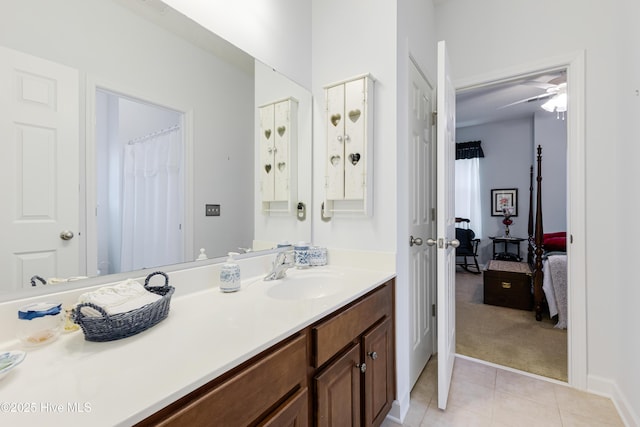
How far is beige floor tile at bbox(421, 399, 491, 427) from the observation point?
4.93 ft

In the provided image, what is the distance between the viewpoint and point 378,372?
130 centimetres

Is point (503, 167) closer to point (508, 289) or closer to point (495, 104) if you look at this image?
point (495, 104)

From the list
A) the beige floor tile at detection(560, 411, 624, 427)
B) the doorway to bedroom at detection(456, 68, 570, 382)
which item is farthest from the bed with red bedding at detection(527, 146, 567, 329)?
the beige floor tile at detection(560, 411, 624, 427)

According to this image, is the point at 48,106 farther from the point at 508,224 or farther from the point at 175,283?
the point at 508,224

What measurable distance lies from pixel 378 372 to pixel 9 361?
122 cm

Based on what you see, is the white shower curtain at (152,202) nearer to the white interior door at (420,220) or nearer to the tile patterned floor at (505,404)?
the white interior door at (420,220)

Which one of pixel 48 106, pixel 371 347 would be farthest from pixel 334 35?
pixel 371 347

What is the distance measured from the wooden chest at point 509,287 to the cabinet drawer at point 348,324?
248cm

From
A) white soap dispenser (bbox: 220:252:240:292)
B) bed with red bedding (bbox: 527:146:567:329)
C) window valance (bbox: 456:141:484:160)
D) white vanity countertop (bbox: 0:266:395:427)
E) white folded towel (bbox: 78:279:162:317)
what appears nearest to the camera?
white vanity countertop (bbox: 0:266:395:427)

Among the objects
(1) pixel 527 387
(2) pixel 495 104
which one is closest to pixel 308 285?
(1) pixel 527 387

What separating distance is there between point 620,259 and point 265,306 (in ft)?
6.51

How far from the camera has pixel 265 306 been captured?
0.98m

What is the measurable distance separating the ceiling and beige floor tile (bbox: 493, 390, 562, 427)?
3036mm

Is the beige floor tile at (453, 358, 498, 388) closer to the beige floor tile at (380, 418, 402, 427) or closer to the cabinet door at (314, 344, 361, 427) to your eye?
the beige floor tile at (380, 418, 402, 427)
